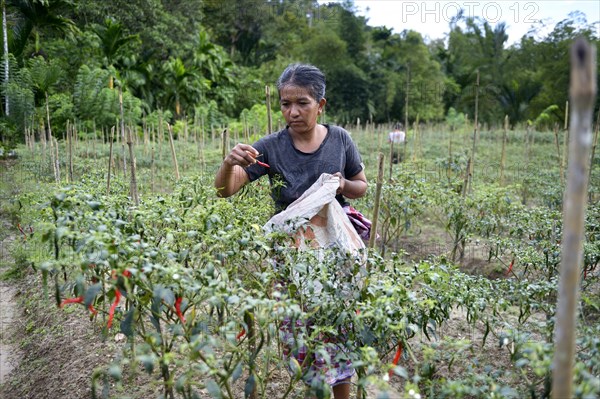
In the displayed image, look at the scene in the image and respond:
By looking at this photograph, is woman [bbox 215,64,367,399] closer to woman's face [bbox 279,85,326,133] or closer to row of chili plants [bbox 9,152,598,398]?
woman's face [bbox 279,85,326,133]

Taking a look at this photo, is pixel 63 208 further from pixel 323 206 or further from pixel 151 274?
pixel 323 206

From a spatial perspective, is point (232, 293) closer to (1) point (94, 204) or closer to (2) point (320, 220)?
(1) point (94, 204)

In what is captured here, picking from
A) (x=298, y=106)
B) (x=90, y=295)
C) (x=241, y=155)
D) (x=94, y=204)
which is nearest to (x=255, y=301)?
(x=90, y=295)

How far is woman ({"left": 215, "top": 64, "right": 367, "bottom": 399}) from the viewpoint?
186cm

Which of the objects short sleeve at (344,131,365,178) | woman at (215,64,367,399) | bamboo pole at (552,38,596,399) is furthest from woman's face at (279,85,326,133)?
bamboo pole at (552,38,596,399)

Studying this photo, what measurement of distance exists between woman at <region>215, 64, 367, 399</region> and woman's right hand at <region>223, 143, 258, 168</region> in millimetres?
38

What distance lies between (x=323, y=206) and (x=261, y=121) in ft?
45.1

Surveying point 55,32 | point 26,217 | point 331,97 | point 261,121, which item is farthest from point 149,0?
point 26,217

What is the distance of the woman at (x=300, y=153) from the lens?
1.86 meters

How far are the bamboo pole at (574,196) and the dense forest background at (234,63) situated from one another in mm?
8297

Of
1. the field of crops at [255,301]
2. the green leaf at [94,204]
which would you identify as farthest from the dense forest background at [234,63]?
the green leaf at [94,204]

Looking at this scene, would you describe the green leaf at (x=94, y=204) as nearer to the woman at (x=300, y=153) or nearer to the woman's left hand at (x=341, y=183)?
the woman at (x=300, y=153)

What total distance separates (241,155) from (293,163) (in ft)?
0.86

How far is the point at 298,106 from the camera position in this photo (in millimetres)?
1867
